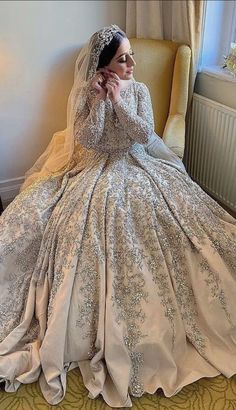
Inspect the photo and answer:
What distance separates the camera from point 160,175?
1.66 meters

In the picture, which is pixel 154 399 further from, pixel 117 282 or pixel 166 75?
pixel 166 75

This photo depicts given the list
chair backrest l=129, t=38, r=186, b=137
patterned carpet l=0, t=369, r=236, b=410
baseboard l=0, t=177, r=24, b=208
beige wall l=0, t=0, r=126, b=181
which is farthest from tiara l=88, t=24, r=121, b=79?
patterned carpet l=0, t=369, r=236, b=410

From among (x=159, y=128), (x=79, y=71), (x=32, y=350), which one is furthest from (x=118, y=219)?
(x=159, y=128)

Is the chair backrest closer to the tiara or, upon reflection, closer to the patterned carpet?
the tiara

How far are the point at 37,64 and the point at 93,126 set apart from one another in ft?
2.68

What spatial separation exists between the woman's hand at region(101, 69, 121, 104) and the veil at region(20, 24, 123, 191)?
0.06 metres

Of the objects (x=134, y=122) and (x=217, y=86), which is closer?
(x=134, y=122)

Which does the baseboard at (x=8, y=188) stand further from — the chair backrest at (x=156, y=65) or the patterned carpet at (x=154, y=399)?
the patterned carpet at (x=154, y=399)

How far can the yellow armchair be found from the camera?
2076 mm

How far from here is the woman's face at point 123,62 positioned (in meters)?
1.57

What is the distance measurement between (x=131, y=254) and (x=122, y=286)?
0.13 m

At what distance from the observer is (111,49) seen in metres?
1.56

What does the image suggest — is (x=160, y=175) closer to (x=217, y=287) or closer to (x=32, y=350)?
(x=217, y=287)

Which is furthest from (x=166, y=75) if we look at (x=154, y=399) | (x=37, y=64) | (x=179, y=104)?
(x=154, y=399)
